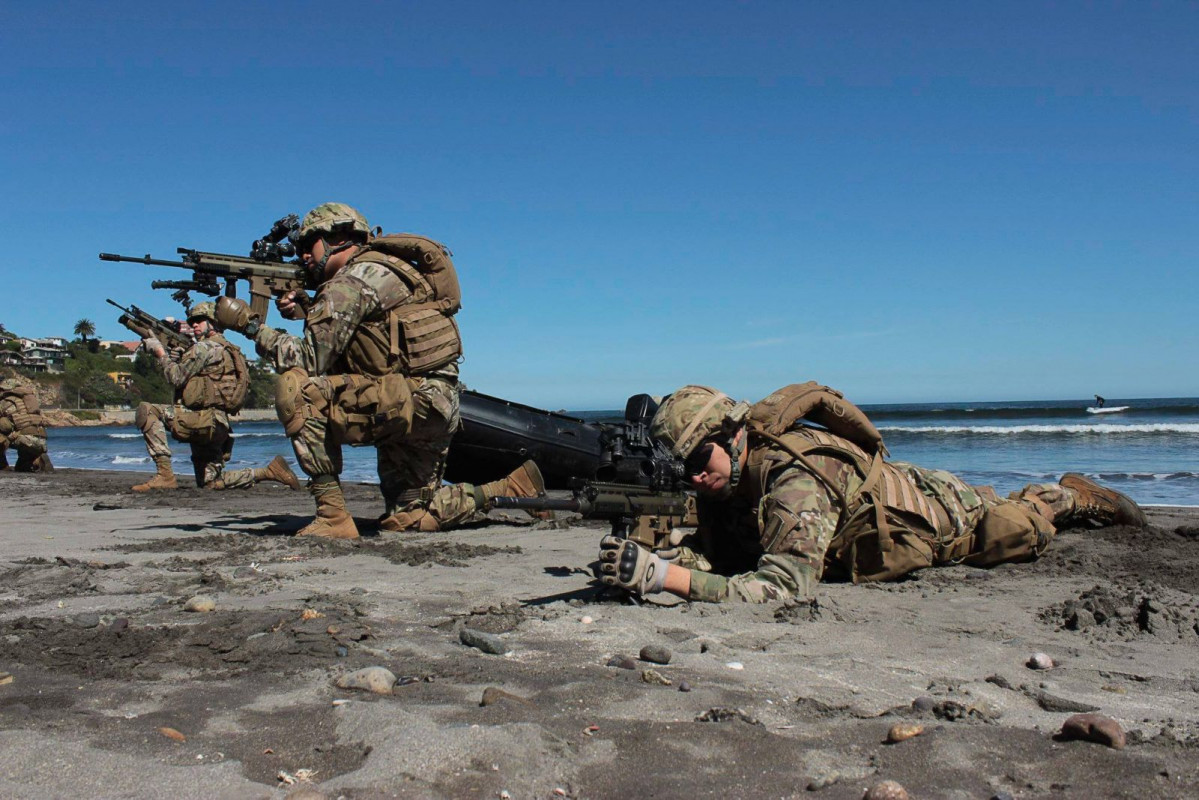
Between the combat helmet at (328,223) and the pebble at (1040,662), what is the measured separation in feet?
17.1

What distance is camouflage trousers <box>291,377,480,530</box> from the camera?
633 cm

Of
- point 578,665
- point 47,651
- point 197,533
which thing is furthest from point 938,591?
point 197,533

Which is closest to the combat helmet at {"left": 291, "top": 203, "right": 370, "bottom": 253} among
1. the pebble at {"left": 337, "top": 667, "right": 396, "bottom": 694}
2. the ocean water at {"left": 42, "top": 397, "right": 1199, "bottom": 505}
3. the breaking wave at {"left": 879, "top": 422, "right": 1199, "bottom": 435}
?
the pebble at {"left": 337, "top": 667, "right": 396, "bottom": 694}

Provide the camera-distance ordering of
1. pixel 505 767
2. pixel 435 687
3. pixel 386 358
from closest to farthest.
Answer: pixel 505 767
pixel 435 687
pixel 386 358

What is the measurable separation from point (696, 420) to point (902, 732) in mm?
1874

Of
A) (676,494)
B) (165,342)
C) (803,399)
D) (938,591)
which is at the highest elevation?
(165,342)

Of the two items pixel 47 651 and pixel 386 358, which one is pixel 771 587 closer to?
pixel 47 651

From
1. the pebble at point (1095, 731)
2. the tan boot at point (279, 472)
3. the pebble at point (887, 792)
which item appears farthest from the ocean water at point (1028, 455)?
the pebble at point (887, 792)

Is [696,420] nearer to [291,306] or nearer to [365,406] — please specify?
[365,406]

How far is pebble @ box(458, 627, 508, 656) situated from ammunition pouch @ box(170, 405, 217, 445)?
8.52 metres

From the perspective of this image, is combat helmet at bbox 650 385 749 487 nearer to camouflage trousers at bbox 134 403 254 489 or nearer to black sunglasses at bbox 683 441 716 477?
black sunglasses at bbox 683 441 716 477

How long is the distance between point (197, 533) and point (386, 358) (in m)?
1.92

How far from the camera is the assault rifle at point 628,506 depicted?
4.27m

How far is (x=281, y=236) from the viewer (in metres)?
7.69
